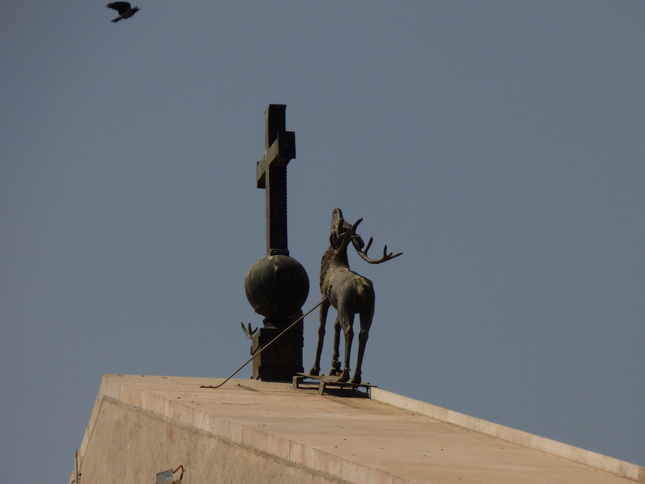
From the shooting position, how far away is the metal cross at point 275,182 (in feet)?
57.2

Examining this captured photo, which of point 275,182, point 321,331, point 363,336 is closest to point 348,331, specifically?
point 363,336

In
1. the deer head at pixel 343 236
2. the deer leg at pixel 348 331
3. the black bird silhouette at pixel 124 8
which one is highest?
the black bird silhouette at pixel 124 8

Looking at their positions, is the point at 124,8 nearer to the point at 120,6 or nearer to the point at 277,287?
the point at 120,6

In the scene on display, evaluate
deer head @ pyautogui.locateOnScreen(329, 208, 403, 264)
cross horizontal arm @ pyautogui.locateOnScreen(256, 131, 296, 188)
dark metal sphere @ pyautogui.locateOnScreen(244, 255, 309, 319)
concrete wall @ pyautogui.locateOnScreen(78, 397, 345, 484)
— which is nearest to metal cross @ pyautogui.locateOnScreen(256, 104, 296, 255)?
cross horizontal arm @ pyautogui.locateOnScreen(256, 131, 296, 188)

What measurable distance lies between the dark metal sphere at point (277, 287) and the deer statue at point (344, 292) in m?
1.43

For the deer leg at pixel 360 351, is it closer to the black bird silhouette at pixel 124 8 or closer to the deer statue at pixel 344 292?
the deer statue at pixel 344 292

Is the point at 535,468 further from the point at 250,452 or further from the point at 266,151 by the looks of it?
the point at 266,151

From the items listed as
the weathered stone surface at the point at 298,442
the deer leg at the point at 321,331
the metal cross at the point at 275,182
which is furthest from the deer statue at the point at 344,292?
the metal cross at the point at 275,182

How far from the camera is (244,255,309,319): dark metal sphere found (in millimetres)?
16938

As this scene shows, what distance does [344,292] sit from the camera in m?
14.6

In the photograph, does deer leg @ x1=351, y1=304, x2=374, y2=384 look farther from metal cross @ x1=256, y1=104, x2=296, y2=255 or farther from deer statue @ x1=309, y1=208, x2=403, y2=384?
metal cross @ x1=256, y1=104, x2=296, y2=255

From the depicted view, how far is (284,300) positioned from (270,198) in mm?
1389

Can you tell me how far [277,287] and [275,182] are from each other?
1.46 metres

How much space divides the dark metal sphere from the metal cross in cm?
34
